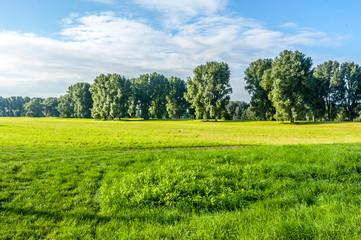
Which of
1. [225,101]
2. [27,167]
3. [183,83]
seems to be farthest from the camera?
[183,83]

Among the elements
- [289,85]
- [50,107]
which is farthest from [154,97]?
[50,107]

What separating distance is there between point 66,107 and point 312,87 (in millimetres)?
122571

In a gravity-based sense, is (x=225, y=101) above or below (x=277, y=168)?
above

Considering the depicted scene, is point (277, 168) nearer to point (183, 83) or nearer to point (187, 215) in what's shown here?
point (187, 215)

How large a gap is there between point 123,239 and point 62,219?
213cm

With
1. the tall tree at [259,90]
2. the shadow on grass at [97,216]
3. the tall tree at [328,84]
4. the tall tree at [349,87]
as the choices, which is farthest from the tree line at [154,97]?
the shadow on grass at [97,216]

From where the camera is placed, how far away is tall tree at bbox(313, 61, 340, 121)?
77750 millimetres

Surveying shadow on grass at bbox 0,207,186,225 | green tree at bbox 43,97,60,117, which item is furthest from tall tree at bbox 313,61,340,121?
green tree at bbox 43,97,60,117

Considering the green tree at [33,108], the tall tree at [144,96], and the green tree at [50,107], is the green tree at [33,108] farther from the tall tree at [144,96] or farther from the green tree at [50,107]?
the tall tree at [144,96]

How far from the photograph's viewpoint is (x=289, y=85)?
60625 millimetres

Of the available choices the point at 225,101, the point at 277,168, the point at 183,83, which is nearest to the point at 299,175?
the point at 277,168

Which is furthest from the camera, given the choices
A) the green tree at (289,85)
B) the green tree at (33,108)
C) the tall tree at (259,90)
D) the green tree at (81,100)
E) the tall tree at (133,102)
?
the green tree at (33,108)

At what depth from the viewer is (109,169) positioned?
9359 millimetres

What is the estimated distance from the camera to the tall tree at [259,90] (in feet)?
267
